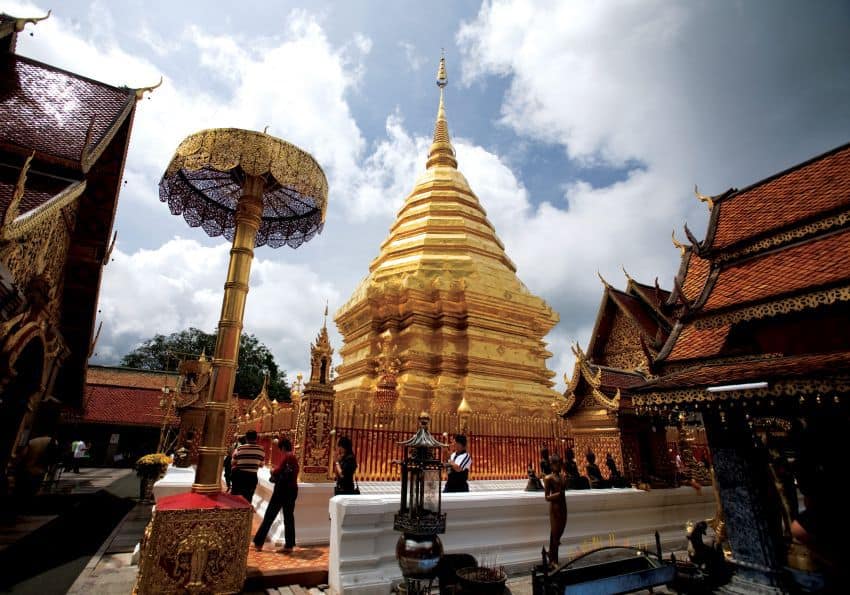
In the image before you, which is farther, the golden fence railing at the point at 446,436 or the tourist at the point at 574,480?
the golden fence railing at the point at 446,436

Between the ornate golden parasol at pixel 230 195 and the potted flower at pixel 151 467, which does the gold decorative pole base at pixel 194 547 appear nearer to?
the ornate golden parasol at pixel 230 195

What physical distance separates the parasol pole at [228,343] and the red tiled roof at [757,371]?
4.01 metres

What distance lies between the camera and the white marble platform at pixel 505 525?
407 cm

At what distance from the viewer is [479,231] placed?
1501cm

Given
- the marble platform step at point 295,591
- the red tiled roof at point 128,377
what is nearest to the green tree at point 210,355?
the red tiled roof at point 128,377

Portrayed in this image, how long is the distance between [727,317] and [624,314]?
252 inches

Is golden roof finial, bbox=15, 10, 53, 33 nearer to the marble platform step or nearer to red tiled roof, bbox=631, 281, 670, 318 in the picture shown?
the marble platform step

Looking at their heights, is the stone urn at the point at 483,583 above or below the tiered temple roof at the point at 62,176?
below

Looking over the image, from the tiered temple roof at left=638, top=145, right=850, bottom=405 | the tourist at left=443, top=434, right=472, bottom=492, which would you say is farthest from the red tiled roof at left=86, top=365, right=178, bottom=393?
the tiered temple roof at left=638, top=145, right=850, bottom=405

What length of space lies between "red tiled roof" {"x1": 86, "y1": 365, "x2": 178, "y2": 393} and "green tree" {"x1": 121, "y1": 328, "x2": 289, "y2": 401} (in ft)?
16.2

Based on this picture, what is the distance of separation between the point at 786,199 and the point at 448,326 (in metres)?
8.02

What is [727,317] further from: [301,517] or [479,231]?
[479,231]

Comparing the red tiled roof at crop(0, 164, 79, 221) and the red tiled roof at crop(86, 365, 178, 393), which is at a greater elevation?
the red tiled roof at crop(86, 365, 178, 393)

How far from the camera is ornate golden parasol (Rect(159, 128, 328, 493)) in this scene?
4.09m
